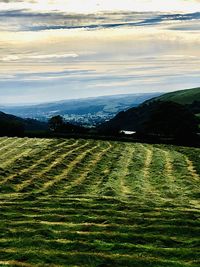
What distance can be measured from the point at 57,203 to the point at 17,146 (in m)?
45.0

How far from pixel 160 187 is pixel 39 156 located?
23398 millimetres

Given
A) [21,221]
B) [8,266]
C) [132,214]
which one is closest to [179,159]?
[132,214]

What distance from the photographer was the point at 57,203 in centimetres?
3281

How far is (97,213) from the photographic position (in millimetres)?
29781

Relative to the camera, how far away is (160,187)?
44.4m

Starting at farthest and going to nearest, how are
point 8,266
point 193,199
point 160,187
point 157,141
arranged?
1. point 157,141
2. point 160,187
3. point 193,199
4. point 8,266

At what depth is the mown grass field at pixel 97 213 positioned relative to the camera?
70.4 feet

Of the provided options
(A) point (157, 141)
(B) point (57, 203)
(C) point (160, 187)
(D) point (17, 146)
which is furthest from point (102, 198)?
(A) point (157, 141)

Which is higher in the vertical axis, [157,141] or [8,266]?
[8,266]

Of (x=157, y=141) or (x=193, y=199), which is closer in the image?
(x=193, y=199)

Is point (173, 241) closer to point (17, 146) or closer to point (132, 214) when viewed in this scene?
point (132, 214)

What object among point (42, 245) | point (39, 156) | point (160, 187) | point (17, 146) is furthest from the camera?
point (17, 146)

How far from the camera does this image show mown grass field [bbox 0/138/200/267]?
21.5 metres

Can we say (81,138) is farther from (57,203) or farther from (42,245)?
(42,245)
